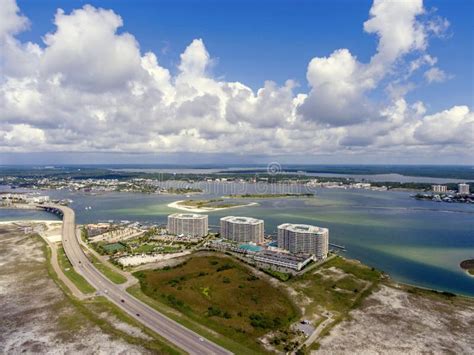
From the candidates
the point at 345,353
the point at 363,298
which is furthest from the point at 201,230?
the point at 345,353

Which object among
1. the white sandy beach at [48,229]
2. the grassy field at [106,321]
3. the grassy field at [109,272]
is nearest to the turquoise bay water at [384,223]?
the white sandy beach at [48,229]

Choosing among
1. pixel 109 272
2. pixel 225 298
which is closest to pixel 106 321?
pixel 225 298

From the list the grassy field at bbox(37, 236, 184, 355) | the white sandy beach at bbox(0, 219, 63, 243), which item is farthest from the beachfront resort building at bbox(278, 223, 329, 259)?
the white sandy beach at bbox(0, 219, 63, 243)

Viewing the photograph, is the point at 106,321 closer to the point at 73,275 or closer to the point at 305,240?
the point at 73,275

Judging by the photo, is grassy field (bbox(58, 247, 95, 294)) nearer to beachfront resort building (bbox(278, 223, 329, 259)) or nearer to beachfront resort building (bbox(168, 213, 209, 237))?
beachfront resort building (bbox(168, 213, 209, 237))

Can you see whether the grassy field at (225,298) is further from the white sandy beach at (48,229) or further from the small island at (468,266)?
the white sandy beach at (48,229)
